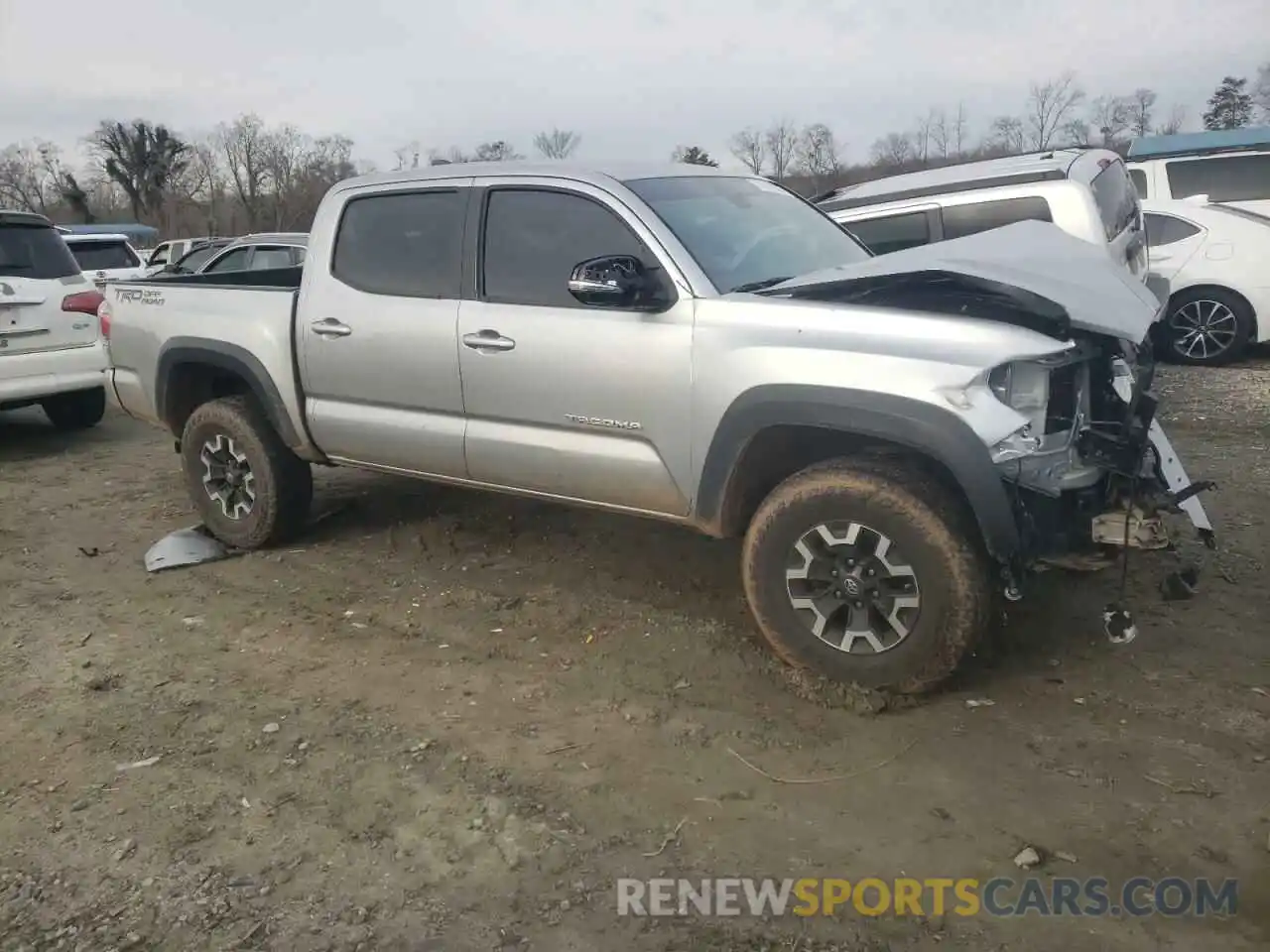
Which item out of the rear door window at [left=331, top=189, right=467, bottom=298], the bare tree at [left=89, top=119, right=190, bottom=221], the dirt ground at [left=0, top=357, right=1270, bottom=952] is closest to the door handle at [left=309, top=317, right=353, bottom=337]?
the rear door window at [left=331, top=189, right=467, bottom=298]

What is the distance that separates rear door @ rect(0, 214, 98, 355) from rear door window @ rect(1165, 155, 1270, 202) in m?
11.1

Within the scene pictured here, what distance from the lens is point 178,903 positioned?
9.21 ft

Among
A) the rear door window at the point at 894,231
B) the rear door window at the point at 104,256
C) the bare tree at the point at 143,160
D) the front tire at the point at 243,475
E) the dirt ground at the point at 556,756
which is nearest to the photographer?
the dirt ground at the point at 556,756

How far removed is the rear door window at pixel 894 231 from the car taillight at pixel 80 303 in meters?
5.81

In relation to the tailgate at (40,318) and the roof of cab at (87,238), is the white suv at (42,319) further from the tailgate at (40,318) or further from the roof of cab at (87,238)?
the roof of cab at (87,238)

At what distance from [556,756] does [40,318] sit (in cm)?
653

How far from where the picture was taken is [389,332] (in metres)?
4.79

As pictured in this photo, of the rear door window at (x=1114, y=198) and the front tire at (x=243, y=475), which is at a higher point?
the rear door window at (x=1114, y=198)

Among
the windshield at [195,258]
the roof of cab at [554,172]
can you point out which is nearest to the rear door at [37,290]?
the roof of cab at [554,172]

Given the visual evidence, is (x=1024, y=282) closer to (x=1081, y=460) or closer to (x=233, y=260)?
(x=1081, y=460)

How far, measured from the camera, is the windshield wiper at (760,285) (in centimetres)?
402

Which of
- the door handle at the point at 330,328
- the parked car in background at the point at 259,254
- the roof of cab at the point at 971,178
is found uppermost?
the roof of cab at the point at 971,178

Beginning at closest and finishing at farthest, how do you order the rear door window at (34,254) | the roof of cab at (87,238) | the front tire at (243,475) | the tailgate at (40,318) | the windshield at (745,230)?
the windshield at (745,230)
the front tire at (243,475)
the tailgate at (40,318)
the rear door window at (34,254)
the roof of cab at (87,238)

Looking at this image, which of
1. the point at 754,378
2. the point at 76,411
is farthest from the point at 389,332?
the point at 76,411
